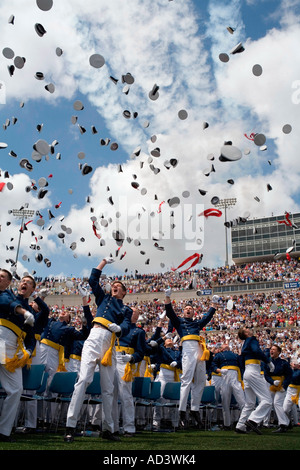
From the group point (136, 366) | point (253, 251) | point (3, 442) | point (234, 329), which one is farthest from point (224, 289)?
point (3, 442)

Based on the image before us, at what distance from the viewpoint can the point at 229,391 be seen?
10.2 m

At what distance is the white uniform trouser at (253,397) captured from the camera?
26.4 feet

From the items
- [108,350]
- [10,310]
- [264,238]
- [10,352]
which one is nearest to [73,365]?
[108,350]

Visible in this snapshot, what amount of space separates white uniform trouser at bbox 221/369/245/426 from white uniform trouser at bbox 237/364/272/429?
1.56 m

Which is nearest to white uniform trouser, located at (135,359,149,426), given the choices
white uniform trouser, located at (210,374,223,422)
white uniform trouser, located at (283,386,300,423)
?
white uniform trouser, located at (210,374,223,422)

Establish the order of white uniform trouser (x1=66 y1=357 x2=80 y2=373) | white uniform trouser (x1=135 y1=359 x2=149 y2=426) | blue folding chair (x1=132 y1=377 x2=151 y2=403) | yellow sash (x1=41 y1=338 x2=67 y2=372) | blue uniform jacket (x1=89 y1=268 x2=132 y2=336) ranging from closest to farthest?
blue uniform jacket (x1=89 y1=268 x2=132 y2=336), blue folding chair (x1=132 y1=377 x2=151 y2=403), yellow sash (x1=41 y1=338 x2=67 y2=372), white uniform trouser (x1=135 y1=359 x2=149 y2=426), white uniform trouser (x1=66 y1=357 x2=80 y2=373)

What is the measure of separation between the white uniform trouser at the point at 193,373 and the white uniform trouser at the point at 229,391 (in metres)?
1.59

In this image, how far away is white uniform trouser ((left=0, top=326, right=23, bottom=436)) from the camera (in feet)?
17.7

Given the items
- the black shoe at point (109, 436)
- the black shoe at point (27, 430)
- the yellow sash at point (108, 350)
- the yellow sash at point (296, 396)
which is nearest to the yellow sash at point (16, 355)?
the yellow sash at point (108, 350)

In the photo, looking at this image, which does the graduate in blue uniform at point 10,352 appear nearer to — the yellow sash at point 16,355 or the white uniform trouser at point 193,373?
the yellow sash at point 16,355

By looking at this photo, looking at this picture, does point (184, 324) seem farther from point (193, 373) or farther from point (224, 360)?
point (224, 360)

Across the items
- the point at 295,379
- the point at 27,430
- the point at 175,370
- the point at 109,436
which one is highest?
the point at 175,370

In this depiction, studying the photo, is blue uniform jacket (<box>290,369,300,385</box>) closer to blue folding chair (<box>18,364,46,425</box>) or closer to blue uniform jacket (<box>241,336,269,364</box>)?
blue uniform jacket (<box>241,336,269,364</box>)

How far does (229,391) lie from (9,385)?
20.7 feet
